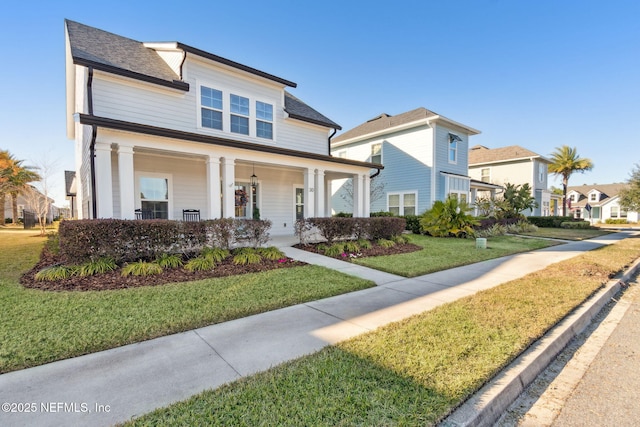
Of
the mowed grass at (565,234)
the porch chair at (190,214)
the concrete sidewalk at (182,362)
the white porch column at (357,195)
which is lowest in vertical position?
the mowed grass at (565,234)

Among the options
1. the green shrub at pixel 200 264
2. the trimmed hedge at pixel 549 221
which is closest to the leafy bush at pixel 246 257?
the green shrub at pixel 200 264

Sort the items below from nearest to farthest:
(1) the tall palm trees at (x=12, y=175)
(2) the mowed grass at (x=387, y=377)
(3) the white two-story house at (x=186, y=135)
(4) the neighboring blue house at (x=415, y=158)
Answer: (2) the mowed grass at (x=387, y=377) < (3) the white two-story house at (x=186, y=135) < (4) the neighboring blue house at (x=415, y=158) < (1) the tall palm trees at (x=12, y=175)

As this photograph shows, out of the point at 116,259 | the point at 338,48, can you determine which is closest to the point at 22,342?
the point at 116,259

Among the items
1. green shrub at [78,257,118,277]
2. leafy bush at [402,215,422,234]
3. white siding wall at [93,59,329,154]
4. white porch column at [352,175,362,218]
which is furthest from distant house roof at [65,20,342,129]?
leafy bush at [402,215,422,234]

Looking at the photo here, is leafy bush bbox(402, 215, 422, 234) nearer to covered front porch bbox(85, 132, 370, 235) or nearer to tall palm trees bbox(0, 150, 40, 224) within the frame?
covered front porch bbox(85, 132, 370, 235)

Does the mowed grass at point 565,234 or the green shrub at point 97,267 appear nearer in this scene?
the green shrub at point 97,267

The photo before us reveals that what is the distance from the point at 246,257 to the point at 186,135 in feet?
12.9

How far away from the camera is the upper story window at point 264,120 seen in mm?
11711

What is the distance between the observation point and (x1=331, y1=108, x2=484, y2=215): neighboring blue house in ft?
55.8

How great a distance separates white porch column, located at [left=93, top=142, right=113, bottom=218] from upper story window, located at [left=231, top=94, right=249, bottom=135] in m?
4.76

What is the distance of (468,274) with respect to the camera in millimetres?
6984

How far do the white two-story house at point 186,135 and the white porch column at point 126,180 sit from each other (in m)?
0.02

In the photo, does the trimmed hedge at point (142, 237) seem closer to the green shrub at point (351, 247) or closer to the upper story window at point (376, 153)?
the green shrub at point (351, 247)

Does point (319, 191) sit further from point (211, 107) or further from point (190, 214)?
point (211, 107)
